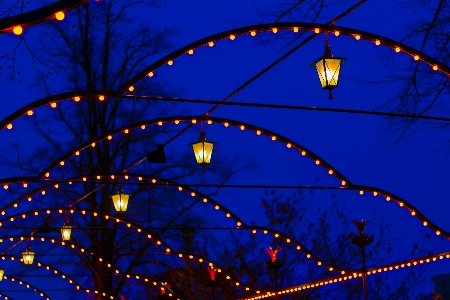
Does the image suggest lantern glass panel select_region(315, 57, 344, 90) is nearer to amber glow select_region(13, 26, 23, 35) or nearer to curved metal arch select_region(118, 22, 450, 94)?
curved metal arch select_region(118, 22, 450, 94)

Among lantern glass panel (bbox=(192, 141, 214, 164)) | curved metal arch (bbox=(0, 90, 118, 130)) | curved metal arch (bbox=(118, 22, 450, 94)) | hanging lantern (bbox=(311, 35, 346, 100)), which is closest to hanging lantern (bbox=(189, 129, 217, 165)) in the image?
lantern glass panel (bbox=(192, 141, 214, 164))

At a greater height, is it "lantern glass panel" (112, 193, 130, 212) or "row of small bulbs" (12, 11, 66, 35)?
"lantern glass panel" (112, 193, 130, 212)

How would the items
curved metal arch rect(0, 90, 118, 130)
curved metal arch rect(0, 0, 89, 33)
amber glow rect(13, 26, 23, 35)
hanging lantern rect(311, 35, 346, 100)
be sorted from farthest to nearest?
curved metal arch rect(0, 90, 118, 130)
hanging lantern rect(311, 35, 346, 100)
amber glow rect(13, 26, 23, 35)
curved metal arch rect(0, 0, 89, 33)

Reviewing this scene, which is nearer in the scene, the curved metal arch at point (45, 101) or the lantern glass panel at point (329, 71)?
the lantern glass panel at point (329, 71)

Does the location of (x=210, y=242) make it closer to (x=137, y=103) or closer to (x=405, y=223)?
(x=137, y=103)

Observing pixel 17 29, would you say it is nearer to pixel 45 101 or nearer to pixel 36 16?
pixel 36 16

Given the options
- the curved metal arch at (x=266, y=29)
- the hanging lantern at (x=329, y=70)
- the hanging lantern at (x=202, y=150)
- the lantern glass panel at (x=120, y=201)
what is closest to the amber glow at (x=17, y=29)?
the curved metal arch at (x=266, y=29)

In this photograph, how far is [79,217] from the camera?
2431 centimetres

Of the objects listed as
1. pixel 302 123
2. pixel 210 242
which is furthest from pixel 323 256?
pixel 302 123

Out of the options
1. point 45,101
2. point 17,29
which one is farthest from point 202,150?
point 17,29

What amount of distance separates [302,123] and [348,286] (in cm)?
1430

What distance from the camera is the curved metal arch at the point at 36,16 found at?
514 centimetres

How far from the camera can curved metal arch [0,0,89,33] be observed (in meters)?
5.14

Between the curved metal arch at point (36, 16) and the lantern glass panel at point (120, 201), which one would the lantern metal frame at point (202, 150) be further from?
the curved metal arch at point (36, 16)
